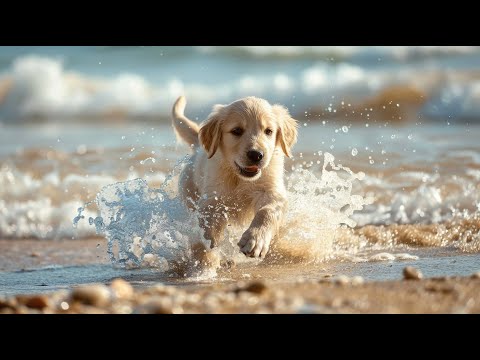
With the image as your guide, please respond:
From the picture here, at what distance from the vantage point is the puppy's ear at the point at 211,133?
477 centimetres

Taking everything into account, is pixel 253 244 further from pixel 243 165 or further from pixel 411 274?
pixel 411 274

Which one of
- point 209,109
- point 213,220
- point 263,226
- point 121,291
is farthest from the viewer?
point 209,109

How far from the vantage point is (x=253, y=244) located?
13.5ft

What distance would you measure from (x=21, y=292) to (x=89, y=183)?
17.5 ft

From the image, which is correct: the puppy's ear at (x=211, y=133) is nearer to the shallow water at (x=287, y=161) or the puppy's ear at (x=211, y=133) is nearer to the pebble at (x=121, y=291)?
the shallow water at (x=287, y=161)

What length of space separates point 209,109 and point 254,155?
13.5 ft

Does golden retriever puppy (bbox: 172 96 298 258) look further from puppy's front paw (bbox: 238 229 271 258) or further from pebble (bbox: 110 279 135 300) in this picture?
pebble (bbox: 110 279 135 300)

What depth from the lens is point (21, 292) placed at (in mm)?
4270

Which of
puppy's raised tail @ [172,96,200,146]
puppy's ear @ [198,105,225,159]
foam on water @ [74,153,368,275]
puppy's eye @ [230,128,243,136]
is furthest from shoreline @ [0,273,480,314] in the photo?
puppy's raised tail @ [172,96,200,146]

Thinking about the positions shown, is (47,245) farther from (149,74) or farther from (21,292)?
(149,74)

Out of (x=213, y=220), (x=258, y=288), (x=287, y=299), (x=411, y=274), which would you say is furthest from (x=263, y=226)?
(x=287, y=299)

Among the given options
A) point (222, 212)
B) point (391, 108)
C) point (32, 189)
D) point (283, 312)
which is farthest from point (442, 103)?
point (283, 312)

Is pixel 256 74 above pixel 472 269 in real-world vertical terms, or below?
above

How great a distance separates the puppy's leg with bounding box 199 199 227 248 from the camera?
4684 millimetres
